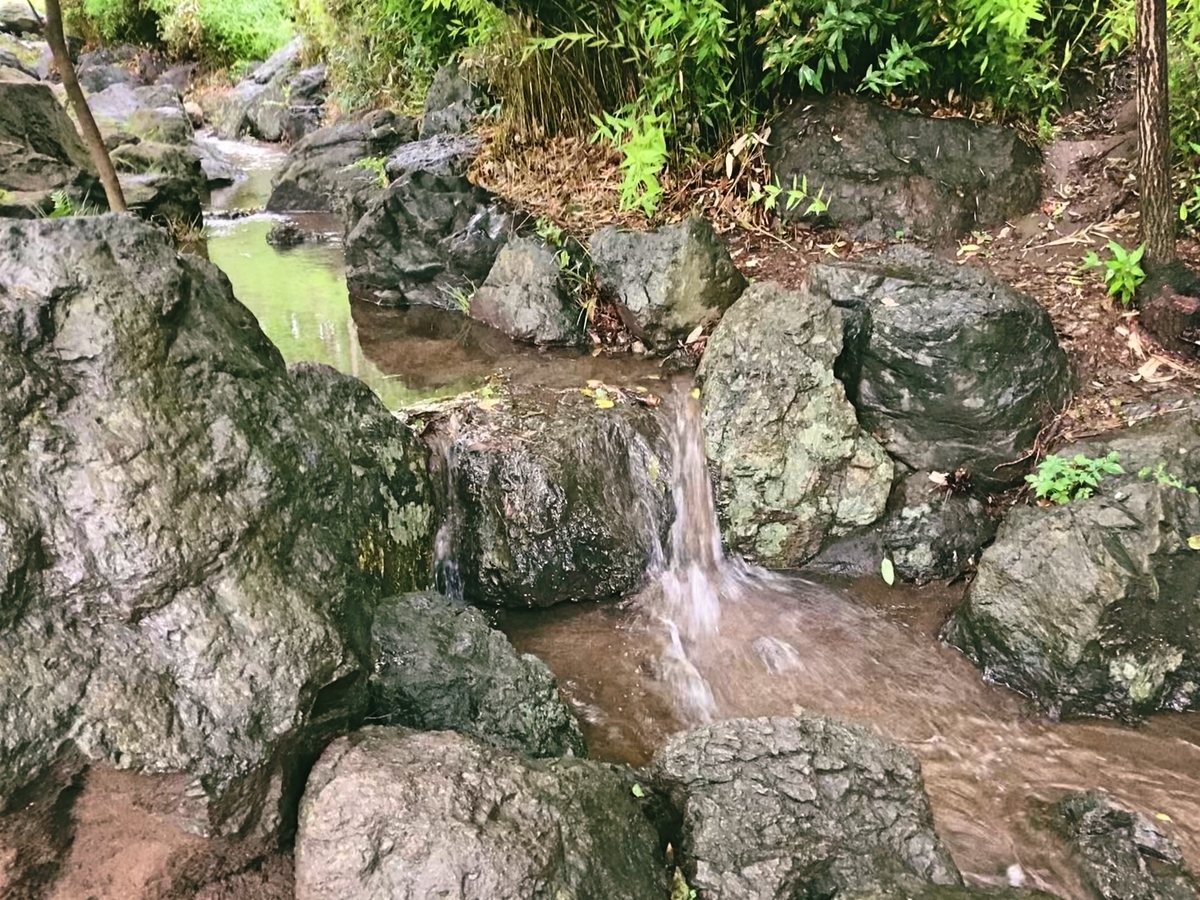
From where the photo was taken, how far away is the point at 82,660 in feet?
6.55

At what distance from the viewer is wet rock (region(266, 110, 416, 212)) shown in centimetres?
934

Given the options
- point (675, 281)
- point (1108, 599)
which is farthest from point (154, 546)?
point (675, 281)

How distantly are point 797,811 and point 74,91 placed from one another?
4946 millimetres

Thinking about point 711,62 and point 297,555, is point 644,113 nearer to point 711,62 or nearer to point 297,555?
point 711,62

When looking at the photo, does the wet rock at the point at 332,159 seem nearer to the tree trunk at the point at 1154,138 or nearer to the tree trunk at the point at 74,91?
the tree trunk at the point at 74,91

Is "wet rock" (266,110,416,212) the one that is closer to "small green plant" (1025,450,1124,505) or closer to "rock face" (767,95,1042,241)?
"rock face" (767,95,1042,241)

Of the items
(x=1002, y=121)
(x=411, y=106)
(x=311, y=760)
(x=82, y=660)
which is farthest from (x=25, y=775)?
(x=411, y=106)

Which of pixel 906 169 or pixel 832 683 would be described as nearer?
pixel 832 683

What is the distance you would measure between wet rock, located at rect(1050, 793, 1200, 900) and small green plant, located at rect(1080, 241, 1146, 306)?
2.73 m

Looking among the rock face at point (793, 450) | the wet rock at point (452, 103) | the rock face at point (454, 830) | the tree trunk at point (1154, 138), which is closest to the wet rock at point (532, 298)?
the rock face at point (793, 450)

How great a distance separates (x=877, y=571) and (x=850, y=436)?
2.36 ft

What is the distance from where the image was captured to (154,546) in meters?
2.09

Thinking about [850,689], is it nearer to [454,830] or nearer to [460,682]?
[460,682]

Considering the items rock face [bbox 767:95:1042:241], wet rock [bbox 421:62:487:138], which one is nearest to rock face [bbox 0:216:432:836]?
rock face [bbox 767:95:1042:241]
